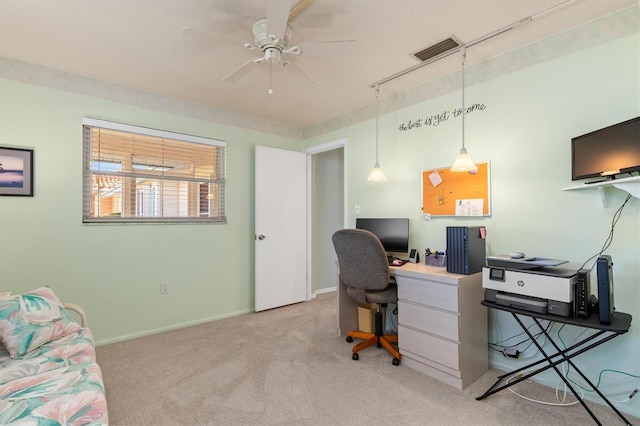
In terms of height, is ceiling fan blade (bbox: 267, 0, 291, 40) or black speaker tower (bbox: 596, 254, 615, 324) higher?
ceiling fan blade (bbox: 267, 0, 291, 40)

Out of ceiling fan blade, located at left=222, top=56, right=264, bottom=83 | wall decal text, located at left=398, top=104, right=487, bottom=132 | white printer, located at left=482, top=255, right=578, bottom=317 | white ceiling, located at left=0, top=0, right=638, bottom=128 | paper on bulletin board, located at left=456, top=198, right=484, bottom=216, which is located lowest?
white printer, located at left=482, top=255, right=578, bottom=317

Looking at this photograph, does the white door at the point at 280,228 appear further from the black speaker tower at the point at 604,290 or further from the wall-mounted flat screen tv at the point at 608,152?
the black speaker tower at the point at 604,290

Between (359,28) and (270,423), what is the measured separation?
2504mm

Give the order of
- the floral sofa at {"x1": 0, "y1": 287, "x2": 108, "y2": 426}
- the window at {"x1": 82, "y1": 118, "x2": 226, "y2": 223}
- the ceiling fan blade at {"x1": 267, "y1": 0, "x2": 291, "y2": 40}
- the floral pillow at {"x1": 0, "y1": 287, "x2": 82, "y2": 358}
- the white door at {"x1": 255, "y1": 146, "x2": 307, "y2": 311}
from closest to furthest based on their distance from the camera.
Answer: the floral sofa at {"x1": 0, "y1": 287, "x2": 108, "y2": 426}
the ceiling fan blade at {"x1": 267, "y1": 0, "x2": 291, "y2": 40}
the floral pillow at {"x1": 0, "y1": 287, "x2": 82, "y2": 358}
the window at {"x1": 82, "y1": 118, "x2": 226, "y2": 223}
the white door at {"x1": 255, "y1": 146, "x2": 307, "y2": 311}

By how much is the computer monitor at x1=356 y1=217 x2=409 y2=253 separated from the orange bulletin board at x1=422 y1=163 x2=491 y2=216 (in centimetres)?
26

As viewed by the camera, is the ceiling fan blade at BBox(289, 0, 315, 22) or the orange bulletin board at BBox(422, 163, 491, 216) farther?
the orange bulletin board at BBox(422, 163, 491, 216)

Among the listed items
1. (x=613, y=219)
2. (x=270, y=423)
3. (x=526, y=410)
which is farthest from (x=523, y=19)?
(x=270, y=423)

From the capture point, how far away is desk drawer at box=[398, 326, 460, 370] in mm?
2113

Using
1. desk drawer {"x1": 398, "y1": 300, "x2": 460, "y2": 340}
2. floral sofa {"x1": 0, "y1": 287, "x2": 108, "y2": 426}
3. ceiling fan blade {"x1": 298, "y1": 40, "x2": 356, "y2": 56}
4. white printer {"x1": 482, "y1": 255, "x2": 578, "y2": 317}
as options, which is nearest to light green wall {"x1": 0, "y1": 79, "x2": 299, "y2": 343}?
floral sofa {"x1": 0, "y1": 287, "x2": 108, "y2": 426}

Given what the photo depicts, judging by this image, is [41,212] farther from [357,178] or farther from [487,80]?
[487,80]

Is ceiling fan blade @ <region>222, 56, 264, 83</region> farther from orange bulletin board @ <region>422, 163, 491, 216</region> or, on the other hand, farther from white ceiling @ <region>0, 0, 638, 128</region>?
orange bulletin board @ <region>422, 163, 491, 216</region>

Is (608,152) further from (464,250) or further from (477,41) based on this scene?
(477,41)

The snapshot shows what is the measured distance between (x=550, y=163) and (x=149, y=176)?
3497 millimetres

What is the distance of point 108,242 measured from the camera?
288cm
